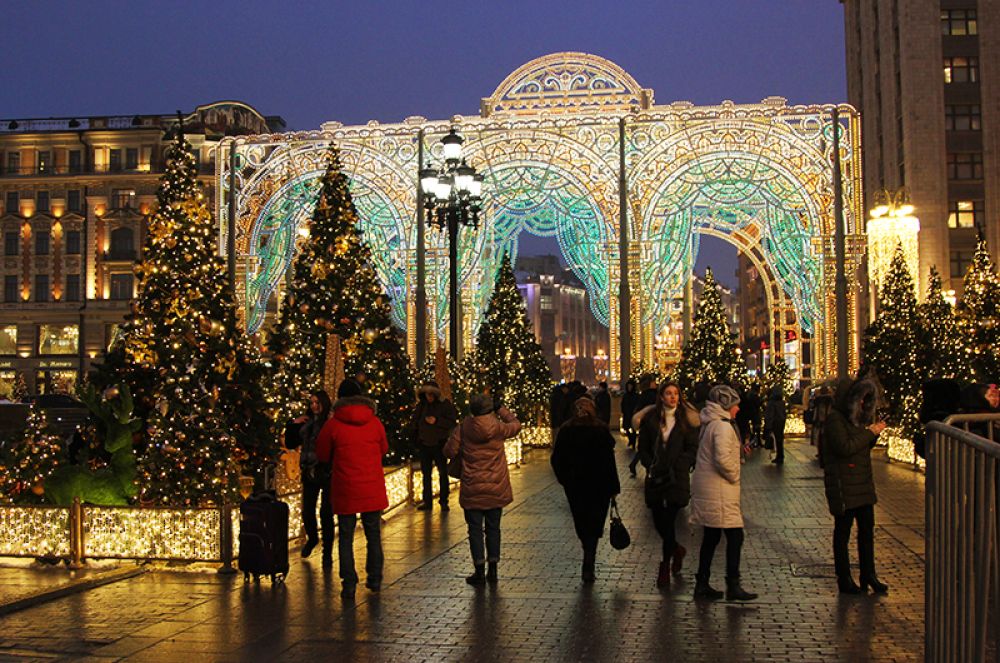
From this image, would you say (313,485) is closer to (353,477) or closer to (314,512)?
(314,512)

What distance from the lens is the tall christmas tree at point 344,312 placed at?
19.6 m

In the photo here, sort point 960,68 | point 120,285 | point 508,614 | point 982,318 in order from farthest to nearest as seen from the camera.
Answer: point 120,285 → point 960,68 → point 982,318 → point 508,614

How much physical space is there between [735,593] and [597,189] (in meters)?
28.6

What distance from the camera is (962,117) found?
58312mm

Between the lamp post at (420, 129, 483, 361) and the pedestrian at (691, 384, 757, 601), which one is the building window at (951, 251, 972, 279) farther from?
the pedestrian at (691, 384, 757, 601)

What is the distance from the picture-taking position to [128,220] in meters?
70.0

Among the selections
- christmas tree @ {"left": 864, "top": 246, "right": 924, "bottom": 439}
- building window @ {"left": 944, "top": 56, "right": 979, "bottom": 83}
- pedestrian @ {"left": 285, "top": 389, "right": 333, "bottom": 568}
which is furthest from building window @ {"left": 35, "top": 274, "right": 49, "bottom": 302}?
pedestrian @ {"left": 285, "top": 389, "right": 333, "bottom": 568}

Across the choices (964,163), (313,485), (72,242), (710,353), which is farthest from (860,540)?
(72,242)

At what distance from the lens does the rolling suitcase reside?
430 inches

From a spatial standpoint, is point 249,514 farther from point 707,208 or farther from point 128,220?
point 128,220

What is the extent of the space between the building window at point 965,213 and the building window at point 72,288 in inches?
1736

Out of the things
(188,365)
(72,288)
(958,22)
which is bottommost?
(188,365)

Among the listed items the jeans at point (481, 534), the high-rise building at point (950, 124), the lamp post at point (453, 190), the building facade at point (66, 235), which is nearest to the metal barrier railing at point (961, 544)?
the jeans at point (481, 534)

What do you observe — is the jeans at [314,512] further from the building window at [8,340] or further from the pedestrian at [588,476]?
the building window at [8,340]
